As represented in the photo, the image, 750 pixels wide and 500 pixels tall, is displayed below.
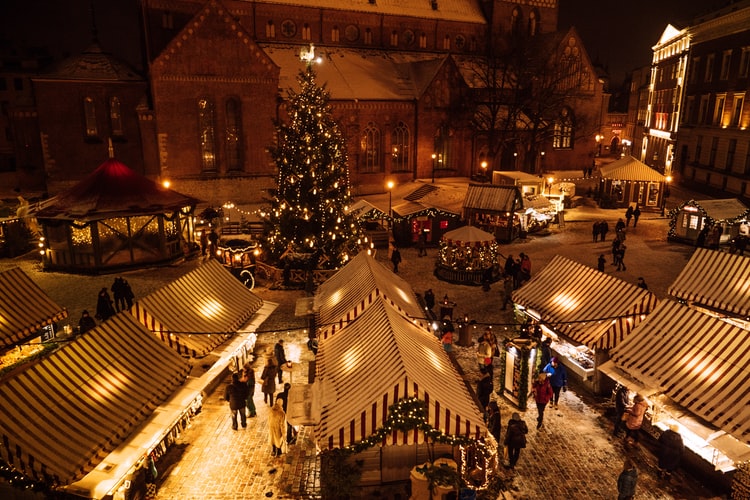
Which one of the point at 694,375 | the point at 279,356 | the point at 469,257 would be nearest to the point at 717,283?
the point at 694,375

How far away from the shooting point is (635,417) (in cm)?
1228

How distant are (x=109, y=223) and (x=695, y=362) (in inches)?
957

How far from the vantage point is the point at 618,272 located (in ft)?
81.6

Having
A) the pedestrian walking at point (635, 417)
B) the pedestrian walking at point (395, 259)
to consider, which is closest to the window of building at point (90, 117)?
the pedestrian walking at point (395, 259)

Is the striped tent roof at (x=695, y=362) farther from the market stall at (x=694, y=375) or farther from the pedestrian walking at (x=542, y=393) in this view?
the pedestrian walking at (x=542, y=393)

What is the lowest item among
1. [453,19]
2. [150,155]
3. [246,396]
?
[246,396]

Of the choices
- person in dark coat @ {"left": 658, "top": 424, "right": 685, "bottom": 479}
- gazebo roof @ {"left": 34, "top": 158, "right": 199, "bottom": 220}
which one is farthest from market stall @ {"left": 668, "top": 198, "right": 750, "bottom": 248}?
gazebo roof @ {"left": 34, "top": 158, "right": 199, "bottom": 220}

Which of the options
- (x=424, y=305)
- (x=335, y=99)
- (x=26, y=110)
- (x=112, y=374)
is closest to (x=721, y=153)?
(x=335, y=99)

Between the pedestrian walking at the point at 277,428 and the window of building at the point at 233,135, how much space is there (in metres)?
27.5

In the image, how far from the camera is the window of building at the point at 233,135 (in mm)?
35906

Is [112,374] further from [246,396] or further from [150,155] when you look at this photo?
[150,155]

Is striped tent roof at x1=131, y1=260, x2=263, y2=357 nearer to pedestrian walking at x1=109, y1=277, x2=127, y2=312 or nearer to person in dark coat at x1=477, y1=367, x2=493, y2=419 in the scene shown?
pedestrian walking at x1=109, y1=277, x2=127, y2=312

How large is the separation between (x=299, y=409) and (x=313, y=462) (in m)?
1.82

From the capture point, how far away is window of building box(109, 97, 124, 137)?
36.8 meters
